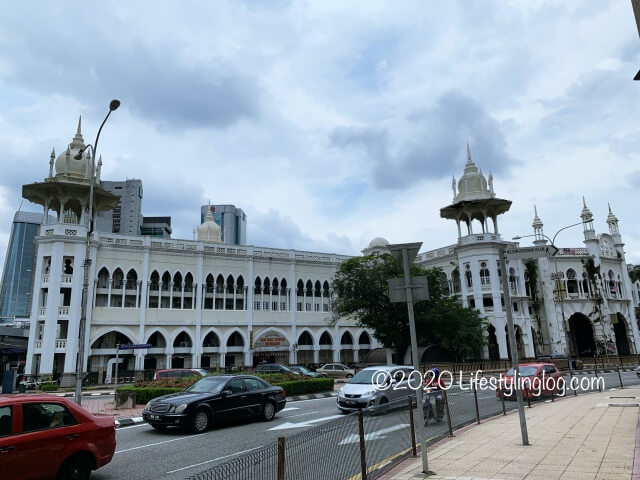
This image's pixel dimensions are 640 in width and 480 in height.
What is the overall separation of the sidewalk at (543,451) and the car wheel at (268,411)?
214 inches

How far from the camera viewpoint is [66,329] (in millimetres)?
35250

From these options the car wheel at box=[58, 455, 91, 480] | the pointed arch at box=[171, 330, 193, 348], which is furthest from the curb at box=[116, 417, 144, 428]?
the pointed arch at box=[171, 330, 193, 348]

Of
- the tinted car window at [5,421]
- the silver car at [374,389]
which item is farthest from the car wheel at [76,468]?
the silver car at [374,389]

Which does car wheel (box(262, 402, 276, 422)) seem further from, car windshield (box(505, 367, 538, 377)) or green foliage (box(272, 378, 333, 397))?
car windshield (box(505, 367, 538, 377))

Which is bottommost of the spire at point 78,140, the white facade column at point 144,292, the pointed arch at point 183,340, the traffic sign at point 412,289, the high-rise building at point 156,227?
the traffic sign at point 412,289

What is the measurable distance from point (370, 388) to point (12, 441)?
9622mm

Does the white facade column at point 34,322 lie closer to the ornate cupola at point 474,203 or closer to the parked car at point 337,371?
the parked car at point 337,371

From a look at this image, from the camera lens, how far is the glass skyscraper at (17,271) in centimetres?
13088

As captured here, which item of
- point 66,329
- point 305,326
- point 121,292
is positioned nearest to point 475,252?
point 305,326

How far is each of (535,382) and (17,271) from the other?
14878 centimetres

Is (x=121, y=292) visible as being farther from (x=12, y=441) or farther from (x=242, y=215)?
(x=242, y=215)

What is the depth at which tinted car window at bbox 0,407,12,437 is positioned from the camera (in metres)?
6.09

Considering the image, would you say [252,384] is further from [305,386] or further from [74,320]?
[74,320]

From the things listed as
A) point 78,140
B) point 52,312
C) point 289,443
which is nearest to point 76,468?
point 289,443
